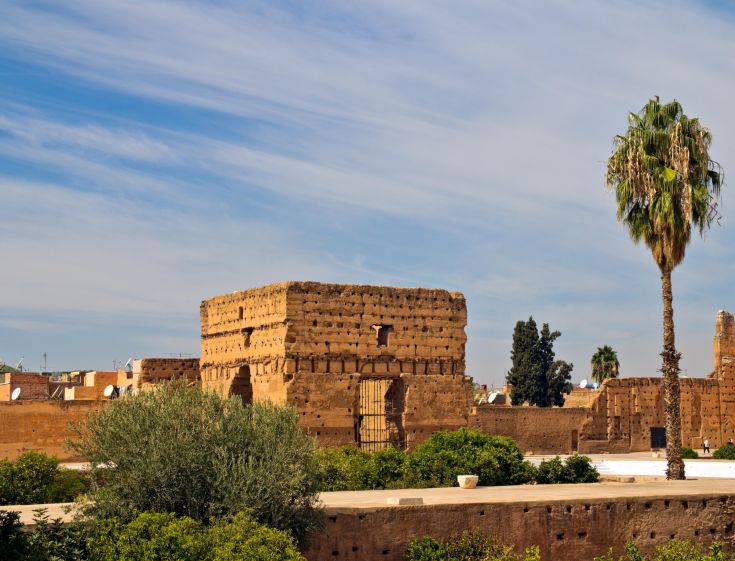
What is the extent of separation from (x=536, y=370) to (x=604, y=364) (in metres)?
6.12

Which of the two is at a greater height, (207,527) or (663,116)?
(663,116)

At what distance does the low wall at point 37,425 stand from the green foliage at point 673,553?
17729 millimetres

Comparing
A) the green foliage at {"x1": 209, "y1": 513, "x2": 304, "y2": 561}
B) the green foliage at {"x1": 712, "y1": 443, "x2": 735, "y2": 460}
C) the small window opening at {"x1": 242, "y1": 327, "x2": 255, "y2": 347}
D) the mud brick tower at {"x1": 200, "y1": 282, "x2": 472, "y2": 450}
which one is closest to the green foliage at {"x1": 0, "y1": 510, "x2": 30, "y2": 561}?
the green foliage at {"x1": 209, "y1": 513, "x2": 304, "y2": 561}

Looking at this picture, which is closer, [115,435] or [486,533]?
[115,435]


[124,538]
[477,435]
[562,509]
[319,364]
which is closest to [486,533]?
[562,509]

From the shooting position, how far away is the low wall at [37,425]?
31.5 meters

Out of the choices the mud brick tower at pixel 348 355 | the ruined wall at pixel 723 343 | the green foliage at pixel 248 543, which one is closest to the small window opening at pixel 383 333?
the mud brick tower at pixel 348 355

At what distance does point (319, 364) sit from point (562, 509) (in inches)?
428

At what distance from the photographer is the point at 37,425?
32.0 m

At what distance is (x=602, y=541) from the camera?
64.4 ft

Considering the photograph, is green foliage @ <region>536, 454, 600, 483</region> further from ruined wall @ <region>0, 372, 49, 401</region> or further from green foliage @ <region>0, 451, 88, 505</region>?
ruined wall @ <region>0, 372, 49, 401</region>

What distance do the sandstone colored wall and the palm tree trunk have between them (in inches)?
139

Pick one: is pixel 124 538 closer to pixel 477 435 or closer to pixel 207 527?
pixel 207 527

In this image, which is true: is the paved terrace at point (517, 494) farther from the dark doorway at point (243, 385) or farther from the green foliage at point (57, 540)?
the dark doorway at point (243, 385)
